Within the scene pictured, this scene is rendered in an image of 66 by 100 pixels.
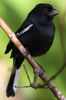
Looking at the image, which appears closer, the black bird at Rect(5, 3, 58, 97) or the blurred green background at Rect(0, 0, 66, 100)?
the black bird at Rect(5, 3, 58, 97)

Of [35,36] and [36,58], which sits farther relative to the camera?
[36,58]

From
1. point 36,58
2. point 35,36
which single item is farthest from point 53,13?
point 36,58

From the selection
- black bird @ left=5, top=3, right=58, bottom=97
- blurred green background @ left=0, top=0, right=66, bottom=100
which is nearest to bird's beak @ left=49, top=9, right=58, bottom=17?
black bird @ left=5, top=3, right=58, bottom=97

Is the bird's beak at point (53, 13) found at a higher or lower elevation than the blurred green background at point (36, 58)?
higher

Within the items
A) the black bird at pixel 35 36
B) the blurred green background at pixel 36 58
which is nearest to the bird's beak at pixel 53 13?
the black bird at pixel 35 36

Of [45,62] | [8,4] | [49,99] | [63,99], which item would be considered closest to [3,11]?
[8,4]

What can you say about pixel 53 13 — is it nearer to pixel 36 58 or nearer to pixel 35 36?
pixel 35 36

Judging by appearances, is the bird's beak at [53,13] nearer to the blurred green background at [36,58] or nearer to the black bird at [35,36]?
the black bird at [35,36]

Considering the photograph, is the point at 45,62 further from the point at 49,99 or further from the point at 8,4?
the point at 8,4

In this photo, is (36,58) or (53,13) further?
(36,58)

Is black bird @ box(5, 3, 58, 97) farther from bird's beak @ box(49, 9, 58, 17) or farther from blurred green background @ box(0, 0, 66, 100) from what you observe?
blurred green background @ box(0, 0, 66, 100)

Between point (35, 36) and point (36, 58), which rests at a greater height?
point (35, 36)
